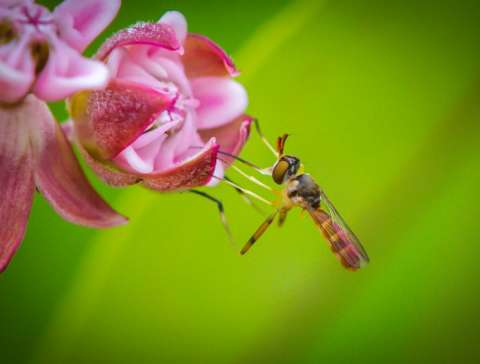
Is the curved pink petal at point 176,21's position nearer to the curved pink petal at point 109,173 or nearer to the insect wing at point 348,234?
the curved pink petal at point 109,173

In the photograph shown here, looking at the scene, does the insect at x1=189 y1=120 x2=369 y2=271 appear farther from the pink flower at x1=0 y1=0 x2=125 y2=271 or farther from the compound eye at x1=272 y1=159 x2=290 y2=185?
the pink flower at x1=0 y1=0 x2=125 y2=271

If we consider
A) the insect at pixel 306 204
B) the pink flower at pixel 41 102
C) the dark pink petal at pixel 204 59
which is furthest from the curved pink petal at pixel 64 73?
the insect at pixel 306 204

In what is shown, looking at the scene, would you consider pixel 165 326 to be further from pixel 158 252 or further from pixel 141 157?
pixel 141 157

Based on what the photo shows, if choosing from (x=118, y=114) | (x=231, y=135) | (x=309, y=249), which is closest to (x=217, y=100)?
(x=231, y=135)

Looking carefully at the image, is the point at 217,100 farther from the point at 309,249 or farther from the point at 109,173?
the point at 309,249

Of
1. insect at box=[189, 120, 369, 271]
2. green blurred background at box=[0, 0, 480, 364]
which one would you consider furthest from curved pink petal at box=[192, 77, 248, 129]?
green blurred background at box=[0, 0, 480, 364]
